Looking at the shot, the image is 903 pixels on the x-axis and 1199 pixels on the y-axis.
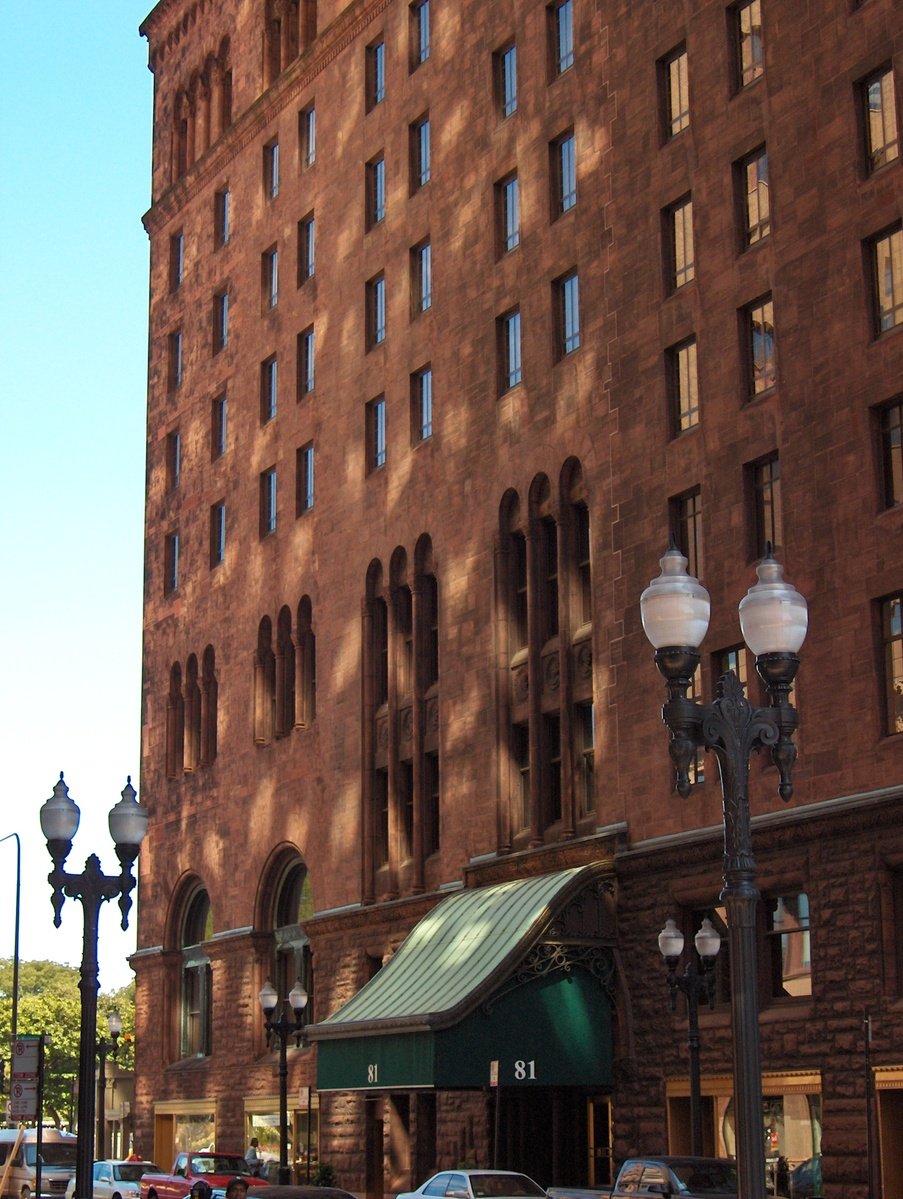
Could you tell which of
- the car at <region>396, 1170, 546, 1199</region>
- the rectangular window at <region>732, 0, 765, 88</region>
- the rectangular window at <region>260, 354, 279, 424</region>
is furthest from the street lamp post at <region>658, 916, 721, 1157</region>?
the rectangular window at <region>260, 354, 279, 424</region>

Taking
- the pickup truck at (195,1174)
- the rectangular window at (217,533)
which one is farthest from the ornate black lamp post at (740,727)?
the rectangular window at (217,533)

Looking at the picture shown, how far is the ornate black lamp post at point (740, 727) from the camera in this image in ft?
53.3

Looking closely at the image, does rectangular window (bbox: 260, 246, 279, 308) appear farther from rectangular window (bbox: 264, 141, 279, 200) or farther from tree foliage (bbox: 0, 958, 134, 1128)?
tree foliage (bbox: 0, 958, 134, 1128)

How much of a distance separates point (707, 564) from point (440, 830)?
41.8ft

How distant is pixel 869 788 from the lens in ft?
110

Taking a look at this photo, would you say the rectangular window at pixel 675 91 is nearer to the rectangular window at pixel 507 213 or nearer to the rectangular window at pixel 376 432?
the rectangular window at pixel 507 213

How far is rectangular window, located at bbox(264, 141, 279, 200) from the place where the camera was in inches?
2530

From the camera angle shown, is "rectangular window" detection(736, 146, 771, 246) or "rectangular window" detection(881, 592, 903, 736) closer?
"rectangular window" detection(881, 592, 903, 736)

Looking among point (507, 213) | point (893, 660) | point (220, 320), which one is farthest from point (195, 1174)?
point (220, 320)

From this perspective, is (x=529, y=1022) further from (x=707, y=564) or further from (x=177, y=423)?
(x=177, y=423)

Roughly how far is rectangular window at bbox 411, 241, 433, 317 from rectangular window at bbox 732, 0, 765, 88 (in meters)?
14.1

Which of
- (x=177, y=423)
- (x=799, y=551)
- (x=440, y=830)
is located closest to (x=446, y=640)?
(x=440, y=830)

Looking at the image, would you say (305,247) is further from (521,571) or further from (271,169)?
(521,571)

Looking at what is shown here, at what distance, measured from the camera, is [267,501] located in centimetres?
6200
